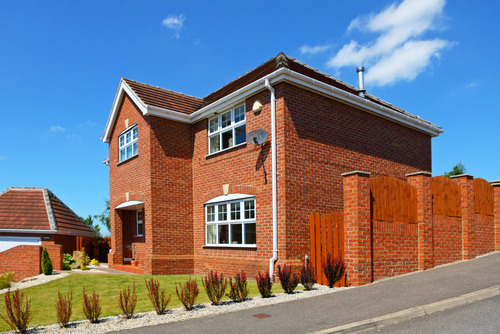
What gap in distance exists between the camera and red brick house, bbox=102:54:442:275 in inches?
486

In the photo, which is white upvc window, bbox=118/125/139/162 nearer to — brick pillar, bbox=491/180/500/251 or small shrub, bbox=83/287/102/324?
small shrub, bbox=83/287/102/324

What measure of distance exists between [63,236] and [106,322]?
15.2 m

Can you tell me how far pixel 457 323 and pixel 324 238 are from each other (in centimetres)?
498

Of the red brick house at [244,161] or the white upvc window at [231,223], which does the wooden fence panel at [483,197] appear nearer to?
the red brick house at [244,161]

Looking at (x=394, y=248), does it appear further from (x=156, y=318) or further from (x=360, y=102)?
(x=156, y=318)

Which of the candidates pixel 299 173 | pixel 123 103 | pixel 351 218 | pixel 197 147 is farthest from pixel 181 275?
pixel 123 103

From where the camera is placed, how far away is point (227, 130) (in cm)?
1466

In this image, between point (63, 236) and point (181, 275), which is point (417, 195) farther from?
point (63, 236)

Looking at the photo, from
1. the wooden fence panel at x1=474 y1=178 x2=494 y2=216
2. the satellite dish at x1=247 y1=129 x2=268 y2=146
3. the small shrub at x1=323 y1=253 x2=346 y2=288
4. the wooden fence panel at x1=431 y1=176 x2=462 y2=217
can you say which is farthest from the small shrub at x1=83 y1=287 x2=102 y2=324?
the wooden fence panel at x1=474 y1=178 x2=494 y2=216

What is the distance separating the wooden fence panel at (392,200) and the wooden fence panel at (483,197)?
326cm

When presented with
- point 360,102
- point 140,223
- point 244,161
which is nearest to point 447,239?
point 360,102

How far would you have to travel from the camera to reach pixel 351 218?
10.7 m

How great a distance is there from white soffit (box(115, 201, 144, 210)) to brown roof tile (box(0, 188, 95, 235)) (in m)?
5.03

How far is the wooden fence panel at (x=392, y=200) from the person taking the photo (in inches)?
436
